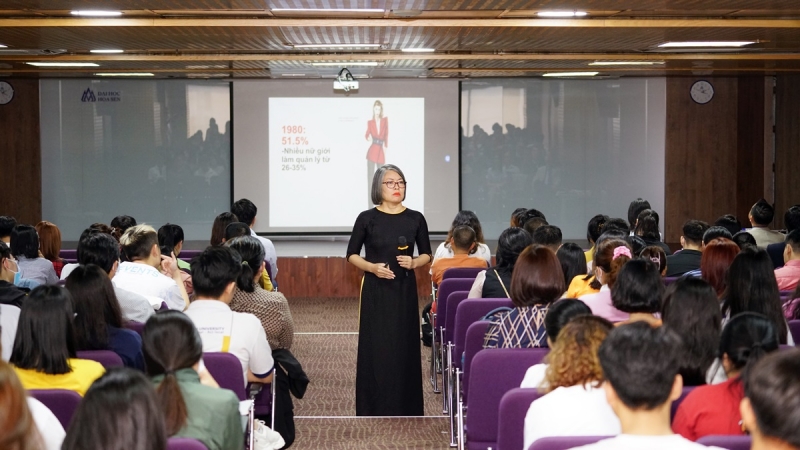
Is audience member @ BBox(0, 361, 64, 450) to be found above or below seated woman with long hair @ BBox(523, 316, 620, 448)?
above

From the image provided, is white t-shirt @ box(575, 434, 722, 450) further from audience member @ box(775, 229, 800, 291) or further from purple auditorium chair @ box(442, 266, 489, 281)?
purple auditorium chair @ box(442, 266, 489, 281)

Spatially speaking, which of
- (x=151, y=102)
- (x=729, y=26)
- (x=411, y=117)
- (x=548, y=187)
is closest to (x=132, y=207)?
(x=151, y=102)

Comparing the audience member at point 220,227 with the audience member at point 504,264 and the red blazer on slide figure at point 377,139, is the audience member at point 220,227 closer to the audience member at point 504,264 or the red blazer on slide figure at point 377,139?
the audience member at point 504,264

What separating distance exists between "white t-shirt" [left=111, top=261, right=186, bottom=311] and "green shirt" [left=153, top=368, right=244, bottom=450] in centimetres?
265

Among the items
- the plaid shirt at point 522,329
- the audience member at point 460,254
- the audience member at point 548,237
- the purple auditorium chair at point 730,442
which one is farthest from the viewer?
the audience member at point 460,254

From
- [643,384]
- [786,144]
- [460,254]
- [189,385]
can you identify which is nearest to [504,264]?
[460,254]

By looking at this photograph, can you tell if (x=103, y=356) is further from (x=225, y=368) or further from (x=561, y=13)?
(x=561, y=13)

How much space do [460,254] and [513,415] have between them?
179 inches

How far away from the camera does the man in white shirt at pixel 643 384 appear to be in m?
2.22

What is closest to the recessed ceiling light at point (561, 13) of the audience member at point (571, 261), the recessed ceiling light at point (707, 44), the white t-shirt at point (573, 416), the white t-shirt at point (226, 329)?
the recessed ceiling light at point (707, 44)

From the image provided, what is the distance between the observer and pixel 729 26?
28.2 feet

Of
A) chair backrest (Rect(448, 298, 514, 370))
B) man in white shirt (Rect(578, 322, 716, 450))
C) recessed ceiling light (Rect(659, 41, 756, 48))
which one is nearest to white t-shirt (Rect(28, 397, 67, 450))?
man in white shirt (Rect(578, 322, 716, 450))

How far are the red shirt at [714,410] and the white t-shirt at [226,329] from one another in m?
1.97

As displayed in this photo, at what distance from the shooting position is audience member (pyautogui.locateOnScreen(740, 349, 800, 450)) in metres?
1.78
